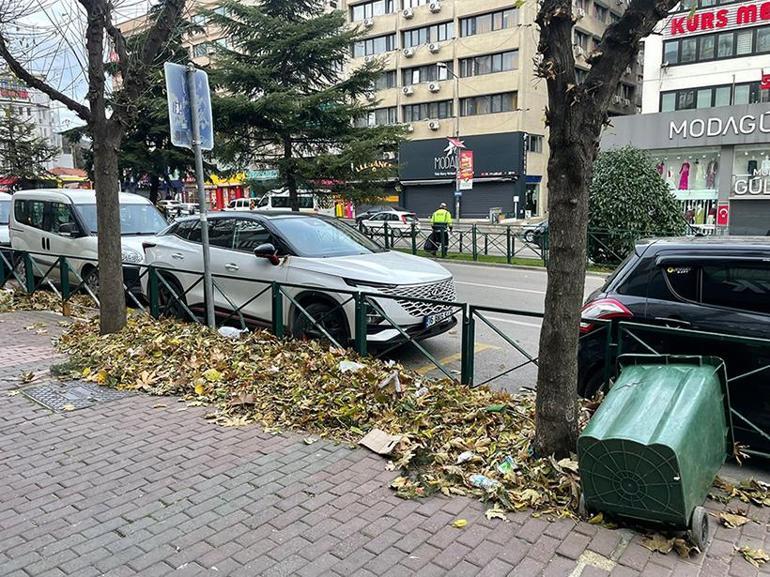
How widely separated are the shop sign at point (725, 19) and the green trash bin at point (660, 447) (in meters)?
31.6

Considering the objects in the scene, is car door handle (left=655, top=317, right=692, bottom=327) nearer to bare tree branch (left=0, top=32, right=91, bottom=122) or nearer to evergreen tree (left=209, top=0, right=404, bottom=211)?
bare tree branch (left=0, top=32, right=91, bottom=122)

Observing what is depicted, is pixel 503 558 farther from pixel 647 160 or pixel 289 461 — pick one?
pixel 647 160

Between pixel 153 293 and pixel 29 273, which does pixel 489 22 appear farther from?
pixel 153 293

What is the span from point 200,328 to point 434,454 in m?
4.21

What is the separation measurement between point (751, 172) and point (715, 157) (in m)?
1.90

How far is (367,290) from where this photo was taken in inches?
256

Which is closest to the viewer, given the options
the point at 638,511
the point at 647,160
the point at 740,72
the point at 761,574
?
the point at 761,574

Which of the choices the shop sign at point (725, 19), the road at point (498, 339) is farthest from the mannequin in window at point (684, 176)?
the road at point (498, 339)

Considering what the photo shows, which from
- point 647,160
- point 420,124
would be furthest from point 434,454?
point 420,124

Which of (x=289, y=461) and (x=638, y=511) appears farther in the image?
(x=289, y=461)

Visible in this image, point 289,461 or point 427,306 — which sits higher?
point 427,306

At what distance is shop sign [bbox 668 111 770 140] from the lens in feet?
94.4

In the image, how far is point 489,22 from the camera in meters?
42.6

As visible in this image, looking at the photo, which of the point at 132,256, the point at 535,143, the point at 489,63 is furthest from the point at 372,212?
the point at 132,256
